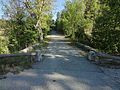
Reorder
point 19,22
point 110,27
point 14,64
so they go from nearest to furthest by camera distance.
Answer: point 14,64 < point 110,27 < point 19,22

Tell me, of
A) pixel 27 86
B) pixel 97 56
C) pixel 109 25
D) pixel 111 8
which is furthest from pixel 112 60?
pixel 27 86

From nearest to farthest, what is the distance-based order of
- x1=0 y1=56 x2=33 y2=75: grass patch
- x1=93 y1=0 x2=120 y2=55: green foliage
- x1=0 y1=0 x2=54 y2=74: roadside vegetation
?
1. x1=0 y1=56 x2=33 y2=75: grass patch
2. x1=93 y1=0 x2=120 y2=55: green foliage
3. x1=0 y1=0 x2=54 y2=74: roadside vegetation

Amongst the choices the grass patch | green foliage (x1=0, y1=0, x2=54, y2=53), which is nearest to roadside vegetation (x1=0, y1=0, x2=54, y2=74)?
green foliage (x1=0, y1=0, x2=54, y2=53)

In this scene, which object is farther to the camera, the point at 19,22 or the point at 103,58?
the point at 19,22

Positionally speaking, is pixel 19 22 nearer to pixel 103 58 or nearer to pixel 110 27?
pixel 110 27

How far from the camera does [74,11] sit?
1970cm

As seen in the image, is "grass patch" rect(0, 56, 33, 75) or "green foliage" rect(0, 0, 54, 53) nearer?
"grass patch" rect(0, 56, 33, 75)

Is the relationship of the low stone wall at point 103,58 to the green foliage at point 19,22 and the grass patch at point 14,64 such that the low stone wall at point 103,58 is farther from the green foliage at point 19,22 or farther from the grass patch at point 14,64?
the green foliage at point 19,22

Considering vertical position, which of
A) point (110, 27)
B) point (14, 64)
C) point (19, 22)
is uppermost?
point (19, 22)

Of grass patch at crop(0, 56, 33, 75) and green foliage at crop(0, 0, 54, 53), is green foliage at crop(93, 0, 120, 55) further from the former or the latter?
green foliage at crop(0, 0, 54, 53)

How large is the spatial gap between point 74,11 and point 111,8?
11393mm

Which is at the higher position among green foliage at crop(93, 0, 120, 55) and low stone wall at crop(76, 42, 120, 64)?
green foliage at crop(93, 0, 120, 55)

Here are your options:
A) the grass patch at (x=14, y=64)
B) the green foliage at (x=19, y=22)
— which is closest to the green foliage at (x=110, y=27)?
the grass patch at (x=14, y=64)

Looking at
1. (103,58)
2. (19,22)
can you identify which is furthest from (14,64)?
(19,22)
